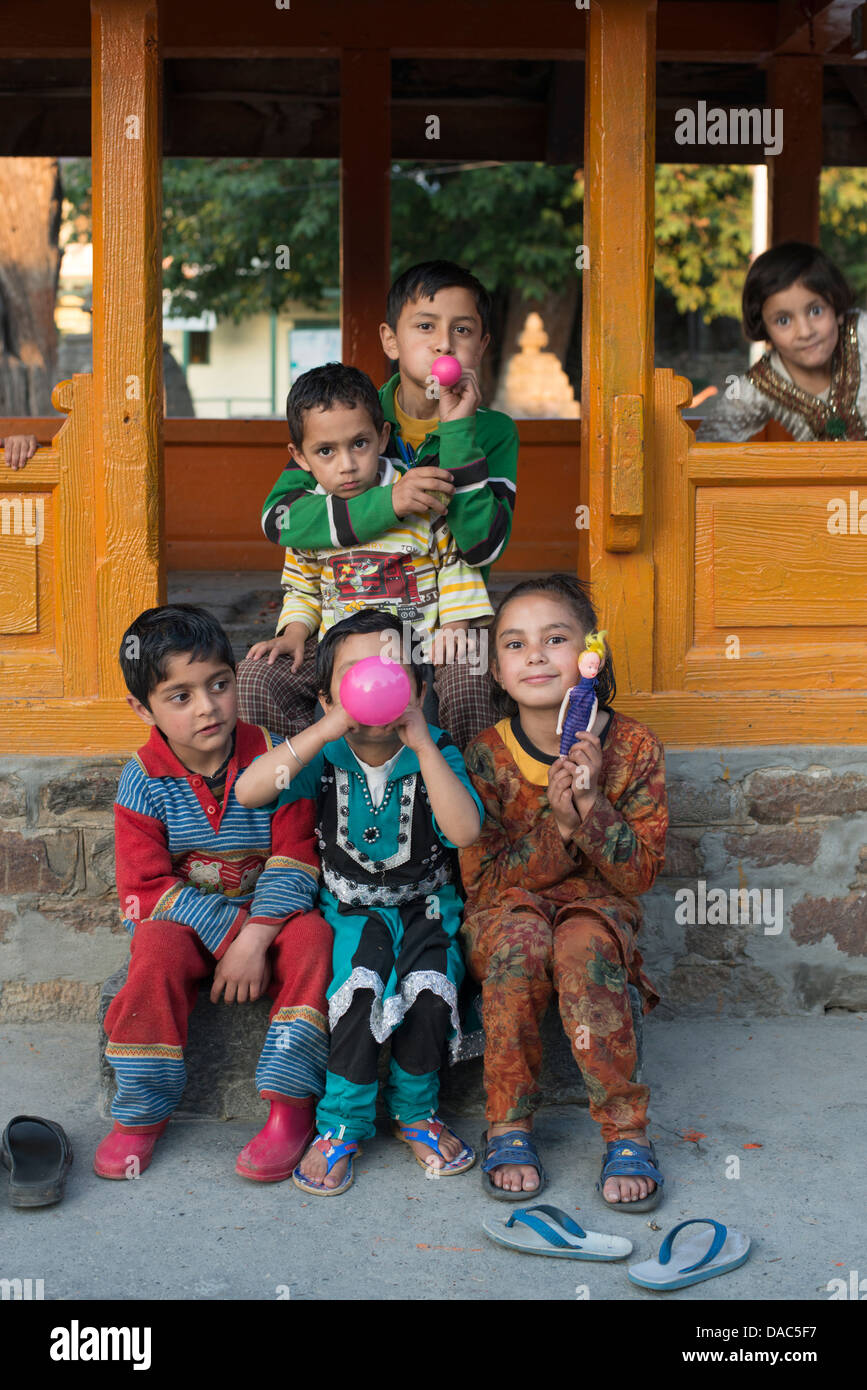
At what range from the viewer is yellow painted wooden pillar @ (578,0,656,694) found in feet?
12.6

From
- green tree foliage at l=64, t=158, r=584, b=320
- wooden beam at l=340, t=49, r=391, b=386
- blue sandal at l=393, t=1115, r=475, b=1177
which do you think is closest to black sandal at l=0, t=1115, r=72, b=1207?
blue sandal at l=393, t=1115, r=475, b=1177

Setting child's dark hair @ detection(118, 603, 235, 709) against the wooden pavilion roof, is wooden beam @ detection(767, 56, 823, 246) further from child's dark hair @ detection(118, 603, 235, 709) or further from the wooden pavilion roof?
child's dark hair @ detection(118, 603, 235, 709)

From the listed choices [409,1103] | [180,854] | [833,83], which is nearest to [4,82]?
[833,83]

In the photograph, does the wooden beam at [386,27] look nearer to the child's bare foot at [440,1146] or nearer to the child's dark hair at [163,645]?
the child's dark hair at [163,645]

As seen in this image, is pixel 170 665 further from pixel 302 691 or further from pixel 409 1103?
pixel 409 1103

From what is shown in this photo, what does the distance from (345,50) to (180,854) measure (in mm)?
4517

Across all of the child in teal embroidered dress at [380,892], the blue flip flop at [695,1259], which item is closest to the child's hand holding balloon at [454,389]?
the child in teal embroidered dress at [380,892]

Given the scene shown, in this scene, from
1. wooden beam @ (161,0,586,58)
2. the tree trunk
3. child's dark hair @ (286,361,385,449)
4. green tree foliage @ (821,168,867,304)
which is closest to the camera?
child's dark hair @ (286,361,385,449)

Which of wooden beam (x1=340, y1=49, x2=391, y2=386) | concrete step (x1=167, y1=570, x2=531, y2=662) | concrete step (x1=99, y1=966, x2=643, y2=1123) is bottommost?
concrete step (x1=99, y1=966, x2=643, y2=1123)

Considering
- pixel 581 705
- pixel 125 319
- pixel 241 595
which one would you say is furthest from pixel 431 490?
pixel 241 595

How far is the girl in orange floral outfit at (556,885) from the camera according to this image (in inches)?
116

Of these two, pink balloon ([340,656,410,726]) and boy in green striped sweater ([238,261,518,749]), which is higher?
boy in green striped sweater ([238,261,518,749])

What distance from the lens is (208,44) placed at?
605cm

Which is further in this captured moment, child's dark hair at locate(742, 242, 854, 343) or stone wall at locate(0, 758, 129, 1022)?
child's dark hair at locate(742, 242, 854, 343)
